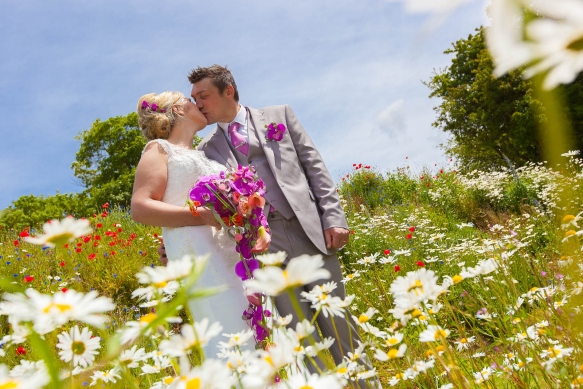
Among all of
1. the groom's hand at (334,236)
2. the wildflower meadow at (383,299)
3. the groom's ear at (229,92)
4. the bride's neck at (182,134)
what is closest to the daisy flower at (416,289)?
the wildflower meadow at (383,299)

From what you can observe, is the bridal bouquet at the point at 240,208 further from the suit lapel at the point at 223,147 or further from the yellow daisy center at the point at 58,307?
the yellow daisy center at the point at 58,307

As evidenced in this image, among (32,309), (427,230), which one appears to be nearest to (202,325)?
(32,309)

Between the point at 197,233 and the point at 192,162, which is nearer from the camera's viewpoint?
Result: the point at 197,233

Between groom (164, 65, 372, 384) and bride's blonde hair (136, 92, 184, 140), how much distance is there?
28 cm

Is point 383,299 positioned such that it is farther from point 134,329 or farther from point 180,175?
point 134,329

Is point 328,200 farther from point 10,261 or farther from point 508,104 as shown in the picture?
point 508,104

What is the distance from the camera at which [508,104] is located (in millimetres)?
15977

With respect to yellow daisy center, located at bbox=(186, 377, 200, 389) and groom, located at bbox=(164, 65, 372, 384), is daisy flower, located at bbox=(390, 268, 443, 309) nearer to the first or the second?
yellow daisy center, located at bbox=(186, 377, 200, 389)

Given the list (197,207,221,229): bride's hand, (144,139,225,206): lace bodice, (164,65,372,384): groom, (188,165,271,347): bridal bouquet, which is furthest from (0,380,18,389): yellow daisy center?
(164,65,372,384): groom

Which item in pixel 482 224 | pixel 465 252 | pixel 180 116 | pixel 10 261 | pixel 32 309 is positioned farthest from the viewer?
pixel 482 224

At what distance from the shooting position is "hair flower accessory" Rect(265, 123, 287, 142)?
115 inches

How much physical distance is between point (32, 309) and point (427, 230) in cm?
534

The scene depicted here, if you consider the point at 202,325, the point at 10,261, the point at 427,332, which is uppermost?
the point at 10,261

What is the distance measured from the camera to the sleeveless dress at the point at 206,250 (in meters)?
2.22
